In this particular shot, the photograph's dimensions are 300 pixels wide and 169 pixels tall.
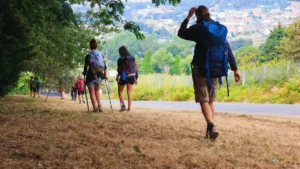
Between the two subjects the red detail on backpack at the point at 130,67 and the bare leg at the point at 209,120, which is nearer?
the bare leg at the point at 209,120

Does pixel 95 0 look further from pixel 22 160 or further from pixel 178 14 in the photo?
pixel 178 14

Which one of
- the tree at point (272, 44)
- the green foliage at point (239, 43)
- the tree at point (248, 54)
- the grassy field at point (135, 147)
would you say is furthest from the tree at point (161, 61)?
the grassy field at point (135, 147)

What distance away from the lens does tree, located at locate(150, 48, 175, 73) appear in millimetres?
99875

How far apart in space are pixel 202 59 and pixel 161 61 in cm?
9520

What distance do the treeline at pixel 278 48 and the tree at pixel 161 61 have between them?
2027 centimetres

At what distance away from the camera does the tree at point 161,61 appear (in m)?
99.9

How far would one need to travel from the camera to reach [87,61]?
11.2 meters

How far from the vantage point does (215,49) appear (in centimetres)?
620

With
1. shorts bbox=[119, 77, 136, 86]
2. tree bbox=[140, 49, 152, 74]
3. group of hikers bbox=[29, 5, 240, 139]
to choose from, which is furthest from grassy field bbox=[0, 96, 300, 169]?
tree bbox=[140, 49, 152, 74]

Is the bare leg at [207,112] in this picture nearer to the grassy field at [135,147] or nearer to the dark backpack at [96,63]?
the grassy field at [135,147]

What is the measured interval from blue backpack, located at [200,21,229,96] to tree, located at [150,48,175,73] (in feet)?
306

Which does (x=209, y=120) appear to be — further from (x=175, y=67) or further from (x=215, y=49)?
(x=175, y=67)

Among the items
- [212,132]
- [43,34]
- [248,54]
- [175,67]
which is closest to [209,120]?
[212,132]

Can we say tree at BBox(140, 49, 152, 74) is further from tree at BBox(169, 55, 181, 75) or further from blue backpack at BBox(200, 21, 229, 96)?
blue backpack at BBox(200, 21, 229, 96)
